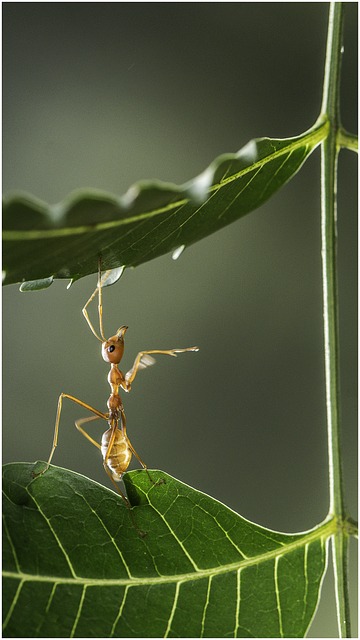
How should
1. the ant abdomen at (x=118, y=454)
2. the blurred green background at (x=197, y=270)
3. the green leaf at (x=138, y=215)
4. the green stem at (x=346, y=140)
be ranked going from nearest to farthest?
the green leaf at (x=138, y=215)
the green stem at (x=346, y=140)
the ant abdomen at (x=118, y=454)
the blurred green background at (x=197, y=270)

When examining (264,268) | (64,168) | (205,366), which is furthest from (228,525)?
(64,168)

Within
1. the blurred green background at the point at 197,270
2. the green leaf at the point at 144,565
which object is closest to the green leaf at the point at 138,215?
the green leaf at the point at 144,565

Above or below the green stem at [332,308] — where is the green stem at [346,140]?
above

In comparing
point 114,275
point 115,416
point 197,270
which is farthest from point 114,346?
point 197,270

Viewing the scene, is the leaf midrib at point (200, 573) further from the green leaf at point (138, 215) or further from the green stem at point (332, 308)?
the green leaf at point (138, 215)

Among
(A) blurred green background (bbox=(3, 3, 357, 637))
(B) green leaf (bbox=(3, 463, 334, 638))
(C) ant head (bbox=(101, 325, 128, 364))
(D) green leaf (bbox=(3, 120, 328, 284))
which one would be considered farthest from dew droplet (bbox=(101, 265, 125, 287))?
(A) blurred green background (bbox=(3, 3, 357, 637))

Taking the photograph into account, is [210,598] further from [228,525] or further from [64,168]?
[64,168]

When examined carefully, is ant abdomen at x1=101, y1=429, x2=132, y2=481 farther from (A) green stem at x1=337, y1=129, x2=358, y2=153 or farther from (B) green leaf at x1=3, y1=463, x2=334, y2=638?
(A) green stem at x1=337, y1=129, x2=358, y2=153
